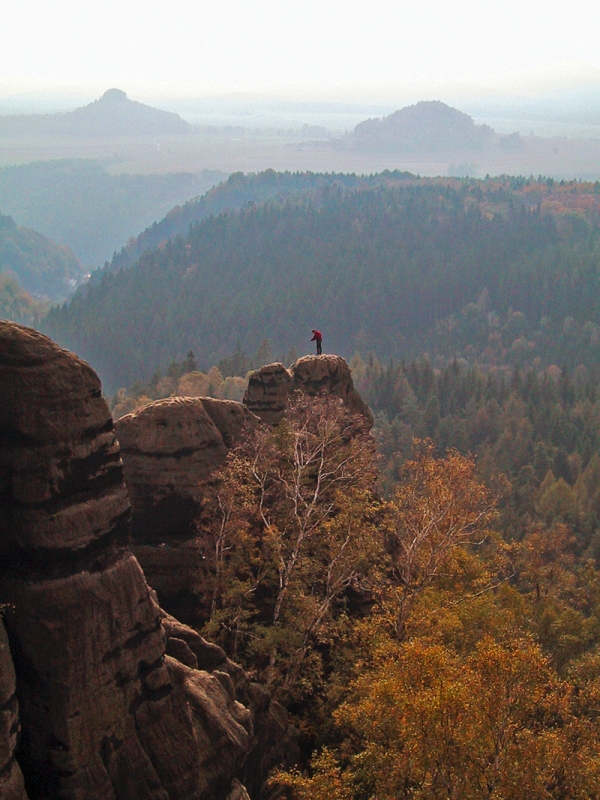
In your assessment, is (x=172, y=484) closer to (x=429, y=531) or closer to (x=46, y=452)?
(x=429, y=531)

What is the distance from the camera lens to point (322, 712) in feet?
105

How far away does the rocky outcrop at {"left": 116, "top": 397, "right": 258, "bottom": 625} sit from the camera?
34.0 meters

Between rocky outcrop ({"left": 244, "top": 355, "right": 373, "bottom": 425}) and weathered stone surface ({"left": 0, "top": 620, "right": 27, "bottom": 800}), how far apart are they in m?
24.7

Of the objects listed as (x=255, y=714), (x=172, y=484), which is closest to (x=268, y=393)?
(x=172, y=484)

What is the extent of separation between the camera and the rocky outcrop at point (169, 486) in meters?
34.0

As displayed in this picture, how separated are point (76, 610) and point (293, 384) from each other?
86.4 ft

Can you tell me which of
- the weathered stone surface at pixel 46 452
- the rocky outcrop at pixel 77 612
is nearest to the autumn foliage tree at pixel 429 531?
the rocky outcrop at pixel 77 612

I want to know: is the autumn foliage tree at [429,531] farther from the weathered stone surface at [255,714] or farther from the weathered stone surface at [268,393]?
the weathered stone surface at [268,393]

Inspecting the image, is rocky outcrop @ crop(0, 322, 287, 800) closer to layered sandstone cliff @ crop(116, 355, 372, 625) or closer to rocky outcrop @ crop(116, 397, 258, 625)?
layered sandstone cliff @ crop(116, 355, 372, 625)

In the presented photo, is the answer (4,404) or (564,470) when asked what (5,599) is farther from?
(564,470)

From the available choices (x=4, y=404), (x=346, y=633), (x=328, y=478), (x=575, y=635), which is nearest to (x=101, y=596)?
(x=4, y=404)

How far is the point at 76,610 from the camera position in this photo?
20.6m

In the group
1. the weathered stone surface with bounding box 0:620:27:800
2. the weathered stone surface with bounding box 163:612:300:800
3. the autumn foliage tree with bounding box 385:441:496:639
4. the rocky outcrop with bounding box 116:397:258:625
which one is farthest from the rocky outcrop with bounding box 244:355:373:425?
the weathered stone surface with bounding box 0:620:27:800

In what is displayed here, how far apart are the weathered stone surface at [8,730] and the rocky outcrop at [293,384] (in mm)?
24725
